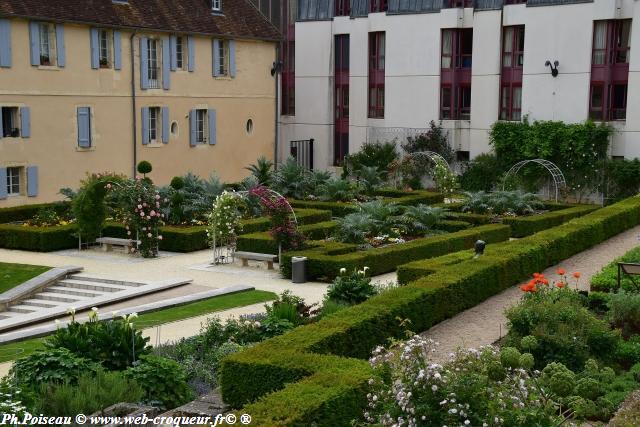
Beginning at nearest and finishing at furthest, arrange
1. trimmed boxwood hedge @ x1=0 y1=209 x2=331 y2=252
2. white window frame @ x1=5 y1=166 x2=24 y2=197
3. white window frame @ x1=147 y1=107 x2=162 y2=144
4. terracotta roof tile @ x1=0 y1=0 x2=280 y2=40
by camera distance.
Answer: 1. trimmed boxwood hedge @ x1=0 y1=209 x2=331 y2=252
2. white window frame @ x1=5 y1=166 x2=24 y2=197
3. terracotta roof tile @ x1=0 y1=0 x2=280 y2=40
4. white window frame @ x1=147 y1=107 x2=162 y2=144

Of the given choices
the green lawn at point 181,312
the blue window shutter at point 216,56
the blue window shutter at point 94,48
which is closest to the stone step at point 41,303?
the green lawn at point 181,312

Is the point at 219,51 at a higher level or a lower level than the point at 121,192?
higher

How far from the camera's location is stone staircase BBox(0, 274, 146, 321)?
19.4 m

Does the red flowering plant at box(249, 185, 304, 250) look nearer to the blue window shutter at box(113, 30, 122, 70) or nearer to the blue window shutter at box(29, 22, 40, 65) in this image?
the blue window shutter at box(29, 22, 40, 65)

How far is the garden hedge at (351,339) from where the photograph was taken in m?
9.62

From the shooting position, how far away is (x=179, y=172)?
35.4 m

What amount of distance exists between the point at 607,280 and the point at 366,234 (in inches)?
334

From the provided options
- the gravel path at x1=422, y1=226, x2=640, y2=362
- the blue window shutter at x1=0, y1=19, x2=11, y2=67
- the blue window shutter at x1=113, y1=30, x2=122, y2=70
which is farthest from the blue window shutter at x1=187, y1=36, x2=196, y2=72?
the gravel path at x1=422, y1=226, x2=640, y2=362

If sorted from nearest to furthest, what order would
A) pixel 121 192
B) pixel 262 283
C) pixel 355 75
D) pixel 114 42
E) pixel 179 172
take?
pixel 262 283 < pixel 121 192 < pixel 114 42 < pixel 179 172 < pixel 355 75

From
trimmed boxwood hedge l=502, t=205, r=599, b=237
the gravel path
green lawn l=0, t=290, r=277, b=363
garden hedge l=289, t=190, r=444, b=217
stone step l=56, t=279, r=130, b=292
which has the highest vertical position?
garden hedge l=289, t=190, r=444, b=217

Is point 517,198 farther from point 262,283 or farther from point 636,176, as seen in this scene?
point 262,283

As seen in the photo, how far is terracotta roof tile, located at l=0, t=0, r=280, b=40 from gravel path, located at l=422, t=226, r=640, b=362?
18.9 meters

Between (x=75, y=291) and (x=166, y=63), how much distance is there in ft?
52.4

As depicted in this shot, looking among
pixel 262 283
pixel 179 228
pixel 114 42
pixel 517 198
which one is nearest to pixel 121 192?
pixel 179 228
